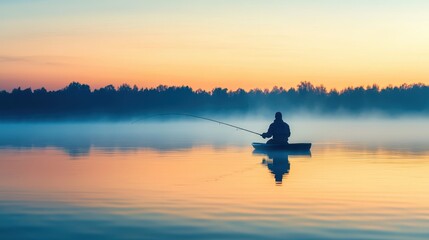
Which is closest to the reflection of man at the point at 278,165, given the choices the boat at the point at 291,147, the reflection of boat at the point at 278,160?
A: the reflection of boat at the point at 278,160

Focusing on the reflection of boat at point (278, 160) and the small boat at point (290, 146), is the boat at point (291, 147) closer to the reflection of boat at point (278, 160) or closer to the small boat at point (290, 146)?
the small boat at point (290, 146)

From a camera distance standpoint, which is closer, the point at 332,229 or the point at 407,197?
the point at 332,229

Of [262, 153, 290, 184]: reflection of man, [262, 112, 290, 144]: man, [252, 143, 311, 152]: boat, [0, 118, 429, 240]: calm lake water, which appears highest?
[262, 112, 290, 144]: man

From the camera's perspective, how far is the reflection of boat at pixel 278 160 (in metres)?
25.3

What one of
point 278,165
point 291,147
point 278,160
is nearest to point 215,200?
point 278,165

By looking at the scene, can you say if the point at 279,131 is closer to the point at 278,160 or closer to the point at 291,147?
the point at 291,147

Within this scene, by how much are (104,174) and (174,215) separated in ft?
33.7

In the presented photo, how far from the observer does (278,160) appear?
32406mm

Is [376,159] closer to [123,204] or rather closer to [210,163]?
[210,163]

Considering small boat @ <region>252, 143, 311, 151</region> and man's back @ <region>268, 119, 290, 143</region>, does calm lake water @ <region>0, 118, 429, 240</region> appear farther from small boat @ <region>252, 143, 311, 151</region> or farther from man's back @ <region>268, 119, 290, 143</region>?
man's back @ <region>268, 119, 290, 143</region>

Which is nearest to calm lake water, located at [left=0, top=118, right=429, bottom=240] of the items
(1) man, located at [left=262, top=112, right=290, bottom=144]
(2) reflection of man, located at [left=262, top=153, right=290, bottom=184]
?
(2) reflection of man, located at [left=262, top=153, right=290, bottom=184]

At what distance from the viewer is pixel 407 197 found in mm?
18250

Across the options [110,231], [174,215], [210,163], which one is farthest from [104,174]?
[110,231]

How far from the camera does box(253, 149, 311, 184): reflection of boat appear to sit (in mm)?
25312
